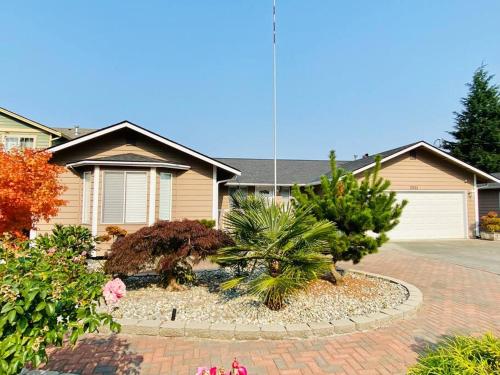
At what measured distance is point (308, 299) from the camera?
5289 mm

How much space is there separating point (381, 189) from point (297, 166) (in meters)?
16.1

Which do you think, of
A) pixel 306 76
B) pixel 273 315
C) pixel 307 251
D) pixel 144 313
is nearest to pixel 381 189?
pixel 307 251

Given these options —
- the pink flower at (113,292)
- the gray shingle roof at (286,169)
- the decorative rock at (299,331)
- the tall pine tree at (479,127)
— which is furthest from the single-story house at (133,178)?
the tall pine tree at (479,127)

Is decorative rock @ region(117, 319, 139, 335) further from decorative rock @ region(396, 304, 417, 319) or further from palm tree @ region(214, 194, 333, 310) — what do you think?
decorative rock @ region(396, 304, 417, 319)

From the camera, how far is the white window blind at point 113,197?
373 inches

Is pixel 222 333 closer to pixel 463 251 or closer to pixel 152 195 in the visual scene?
pixel 152 195

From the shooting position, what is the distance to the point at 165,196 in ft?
34.0

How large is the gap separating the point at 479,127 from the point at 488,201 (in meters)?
15.7

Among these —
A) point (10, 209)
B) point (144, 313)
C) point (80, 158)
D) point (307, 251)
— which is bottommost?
point (144, 313)

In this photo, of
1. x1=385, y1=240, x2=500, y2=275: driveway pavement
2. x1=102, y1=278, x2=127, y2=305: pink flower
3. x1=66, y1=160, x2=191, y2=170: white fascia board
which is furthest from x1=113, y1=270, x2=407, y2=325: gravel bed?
x1=385, y1=240, x2=500, y2=275: driveway pavement

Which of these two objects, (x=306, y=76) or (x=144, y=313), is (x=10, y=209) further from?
(x=306, y=76)

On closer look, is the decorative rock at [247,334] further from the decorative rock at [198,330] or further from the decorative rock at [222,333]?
the decorative rock at [198,330]

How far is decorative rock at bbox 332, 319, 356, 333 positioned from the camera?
3.98 m

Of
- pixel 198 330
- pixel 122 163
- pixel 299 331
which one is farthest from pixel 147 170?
pixel 299 331
